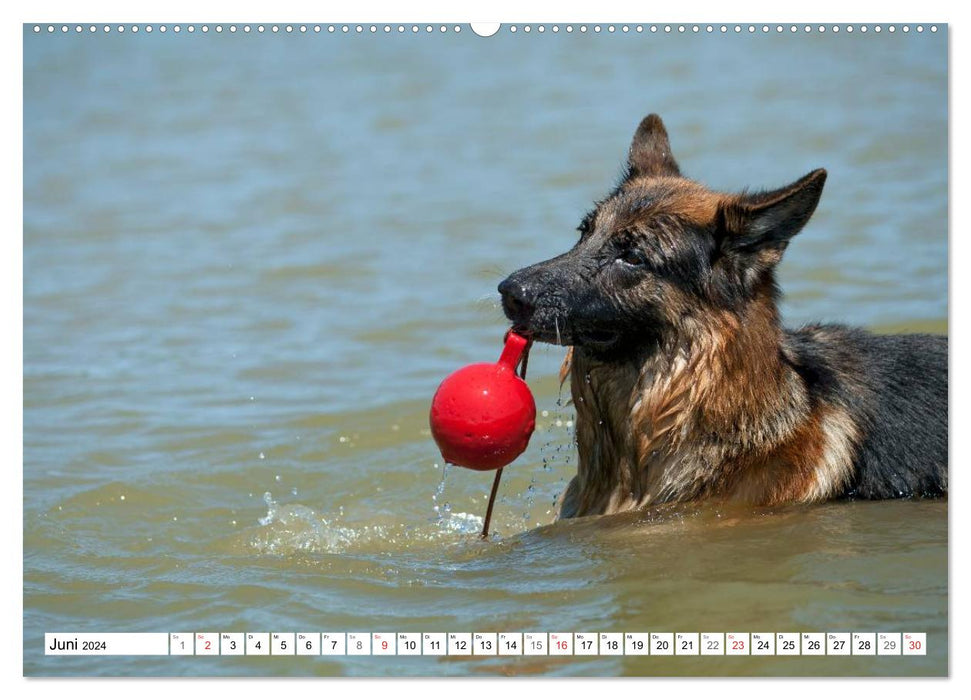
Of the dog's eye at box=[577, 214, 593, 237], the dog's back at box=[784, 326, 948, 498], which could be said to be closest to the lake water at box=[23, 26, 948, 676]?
the dog's back at box=[784, 326, 948, 498]

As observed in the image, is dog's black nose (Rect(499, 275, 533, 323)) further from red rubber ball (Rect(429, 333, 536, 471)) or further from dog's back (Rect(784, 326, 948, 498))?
dog's back (Rect(784, 326, 948, 498))

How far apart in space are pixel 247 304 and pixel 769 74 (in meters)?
9.76

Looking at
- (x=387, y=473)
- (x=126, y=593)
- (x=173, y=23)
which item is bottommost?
(x=126, y=593)

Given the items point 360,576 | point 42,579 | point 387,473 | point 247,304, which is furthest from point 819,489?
point 247,304

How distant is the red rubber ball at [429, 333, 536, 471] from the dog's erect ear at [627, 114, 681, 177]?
1.72 metres

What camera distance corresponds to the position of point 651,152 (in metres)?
8.38

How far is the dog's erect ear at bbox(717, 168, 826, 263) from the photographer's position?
23.3 feet

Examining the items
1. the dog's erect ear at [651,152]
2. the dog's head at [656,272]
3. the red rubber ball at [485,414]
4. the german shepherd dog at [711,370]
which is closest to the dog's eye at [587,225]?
the german shepherd dog at [711,370]

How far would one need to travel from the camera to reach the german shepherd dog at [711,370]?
729cm

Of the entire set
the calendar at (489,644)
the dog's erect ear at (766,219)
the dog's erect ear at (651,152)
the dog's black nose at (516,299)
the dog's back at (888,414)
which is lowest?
the calendar at (489,644)

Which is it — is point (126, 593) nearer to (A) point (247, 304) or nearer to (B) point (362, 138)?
(A) point (247, 304)

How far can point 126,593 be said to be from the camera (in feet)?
23.7

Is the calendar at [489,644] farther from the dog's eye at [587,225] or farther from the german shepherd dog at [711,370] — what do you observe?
the dog's eye at [587,225]

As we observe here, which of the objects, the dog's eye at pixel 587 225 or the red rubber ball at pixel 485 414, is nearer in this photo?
the red rubber ball at pixel 485 414
